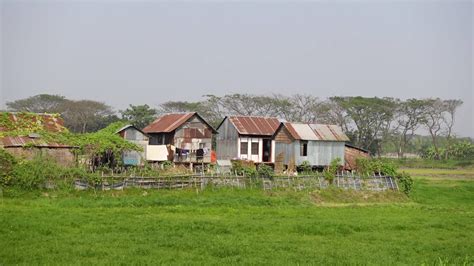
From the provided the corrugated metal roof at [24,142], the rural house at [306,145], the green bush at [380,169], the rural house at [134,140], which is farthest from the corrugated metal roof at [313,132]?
the corrugated metal roof at [24,142]

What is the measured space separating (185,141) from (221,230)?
29198 mm

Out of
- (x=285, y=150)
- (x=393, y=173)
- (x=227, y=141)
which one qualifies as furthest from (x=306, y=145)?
(x=393, y=173)

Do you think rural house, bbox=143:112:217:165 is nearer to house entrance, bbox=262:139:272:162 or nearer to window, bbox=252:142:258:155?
window, bbox=252:142:258:155

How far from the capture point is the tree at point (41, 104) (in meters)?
75.0

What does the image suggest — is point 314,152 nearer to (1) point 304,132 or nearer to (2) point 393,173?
(1) point 304,132

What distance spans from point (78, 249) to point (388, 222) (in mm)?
14867

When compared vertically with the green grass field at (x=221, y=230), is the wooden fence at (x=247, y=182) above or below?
above

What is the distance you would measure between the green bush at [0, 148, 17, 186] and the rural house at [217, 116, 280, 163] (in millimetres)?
22112

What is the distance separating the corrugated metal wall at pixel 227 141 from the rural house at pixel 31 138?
1641cm

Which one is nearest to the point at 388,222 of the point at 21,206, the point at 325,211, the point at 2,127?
the point at 325,211

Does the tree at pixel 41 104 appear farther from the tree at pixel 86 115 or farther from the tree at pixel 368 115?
the tree at pixel 368 115

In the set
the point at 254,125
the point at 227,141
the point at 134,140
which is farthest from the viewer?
the point at 227,141

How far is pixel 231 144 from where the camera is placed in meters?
50.6

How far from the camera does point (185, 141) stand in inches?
1941
